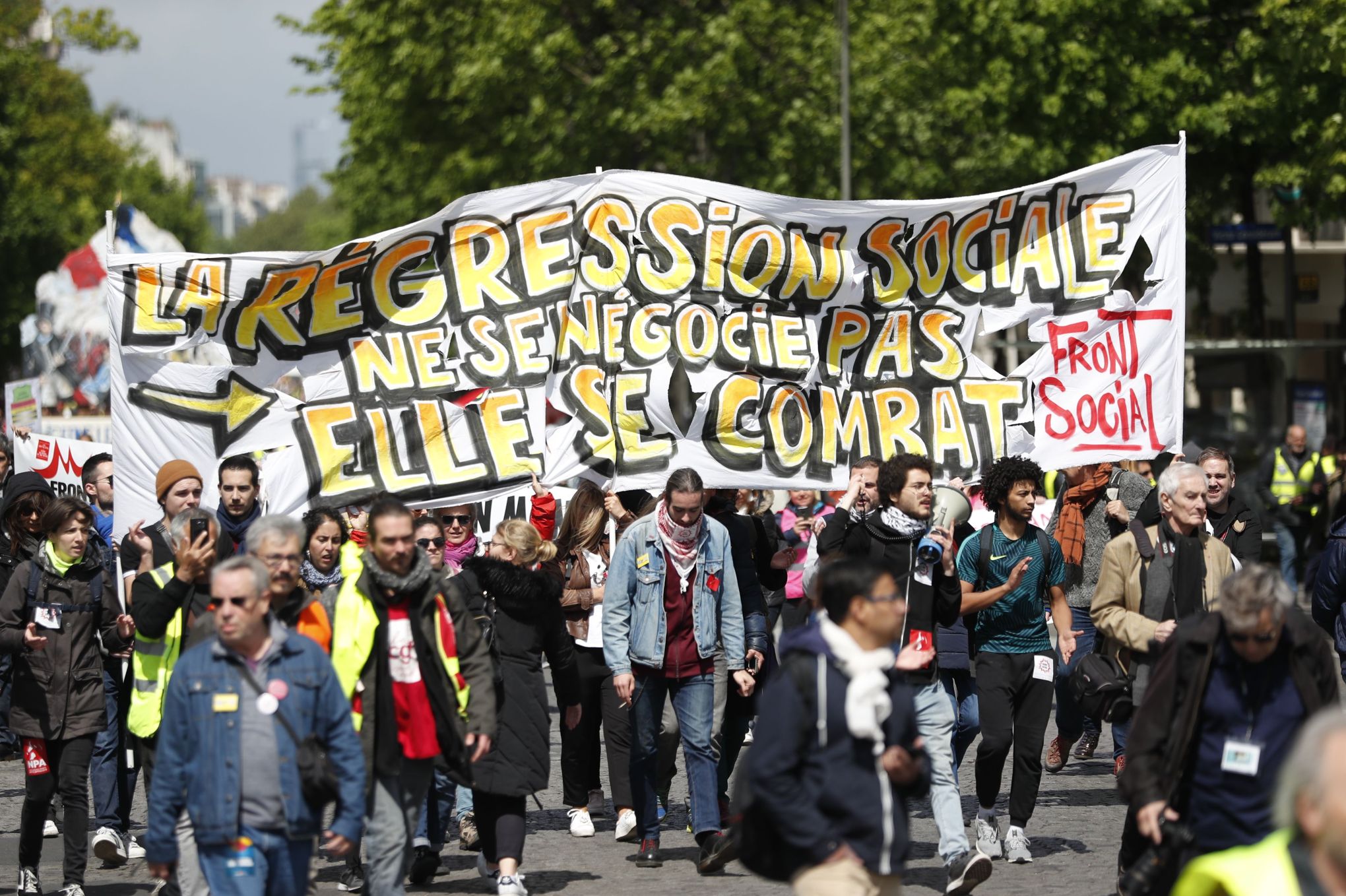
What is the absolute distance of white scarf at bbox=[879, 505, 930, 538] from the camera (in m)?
8.59

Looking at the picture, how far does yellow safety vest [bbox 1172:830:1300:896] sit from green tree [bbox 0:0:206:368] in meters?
41.3

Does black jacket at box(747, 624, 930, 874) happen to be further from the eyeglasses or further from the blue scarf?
the blue scarf

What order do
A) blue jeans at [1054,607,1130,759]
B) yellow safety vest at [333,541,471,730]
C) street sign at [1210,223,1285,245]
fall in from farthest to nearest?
1. street sign at [1210,223,1285,245]
2. blue jeans at [1054,607,1130,759]
3. yellow safety vest at [333,541,471,730]

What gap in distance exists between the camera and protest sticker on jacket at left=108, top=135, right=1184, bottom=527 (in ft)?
31.4

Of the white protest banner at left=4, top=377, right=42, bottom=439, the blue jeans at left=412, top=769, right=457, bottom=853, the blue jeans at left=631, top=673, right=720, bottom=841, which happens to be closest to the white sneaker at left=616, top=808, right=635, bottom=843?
the blue jeans at left=631, top=673, right=720, bottom=841

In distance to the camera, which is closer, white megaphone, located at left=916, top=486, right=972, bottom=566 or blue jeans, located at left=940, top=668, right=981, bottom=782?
white megaphone, located at left=916, top=486, right=972, bottom=566

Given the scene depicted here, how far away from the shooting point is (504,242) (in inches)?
388

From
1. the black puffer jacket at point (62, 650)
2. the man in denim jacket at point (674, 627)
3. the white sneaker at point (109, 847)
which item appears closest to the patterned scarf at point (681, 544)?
the man in denim jacket at point (674, 627)

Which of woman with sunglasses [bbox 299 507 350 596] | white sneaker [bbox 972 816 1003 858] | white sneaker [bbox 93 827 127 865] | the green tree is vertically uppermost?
the green tree

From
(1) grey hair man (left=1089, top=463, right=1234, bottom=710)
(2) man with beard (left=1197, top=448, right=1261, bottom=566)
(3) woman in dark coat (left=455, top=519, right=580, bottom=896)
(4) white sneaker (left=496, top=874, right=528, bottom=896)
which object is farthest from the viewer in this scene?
(2) man with beard (left=1197, top=448, right=1261, bottom=566)

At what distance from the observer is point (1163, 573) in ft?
26.2

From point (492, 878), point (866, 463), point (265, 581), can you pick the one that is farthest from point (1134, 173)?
point (265, 581)

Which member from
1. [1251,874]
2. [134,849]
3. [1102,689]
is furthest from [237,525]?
[1251,874]

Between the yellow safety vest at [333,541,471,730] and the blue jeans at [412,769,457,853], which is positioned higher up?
the yellow safety vest at [333,541,471,730]
